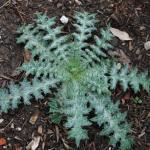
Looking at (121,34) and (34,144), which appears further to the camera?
(121,34)

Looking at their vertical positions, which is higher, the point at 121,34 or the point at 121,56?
the point at 121,34

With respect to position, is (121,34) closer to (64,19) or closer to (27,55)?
(64,19)

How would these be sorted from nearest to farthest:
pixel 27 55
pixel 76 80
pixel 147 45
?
1. pixel 76 80
2. pixel 27 55
3. pixel 147 45

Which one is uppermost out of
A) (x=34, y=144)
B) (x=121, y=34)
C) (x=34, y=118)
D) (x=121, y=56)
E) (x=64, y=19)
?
(x=64, y=19)

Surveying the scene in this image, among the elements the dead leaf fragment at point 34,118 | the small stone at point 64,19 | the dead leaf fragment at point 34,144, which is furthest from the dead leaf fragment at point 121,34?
the dead leaf fragment at point 34,144

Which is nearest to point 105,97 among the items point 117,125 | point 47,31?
point 117,125

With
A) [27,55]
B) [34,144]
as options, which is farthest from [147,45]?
[34,144]

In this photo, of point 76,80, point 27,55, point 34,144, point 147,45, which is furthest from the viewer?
point 147,45
